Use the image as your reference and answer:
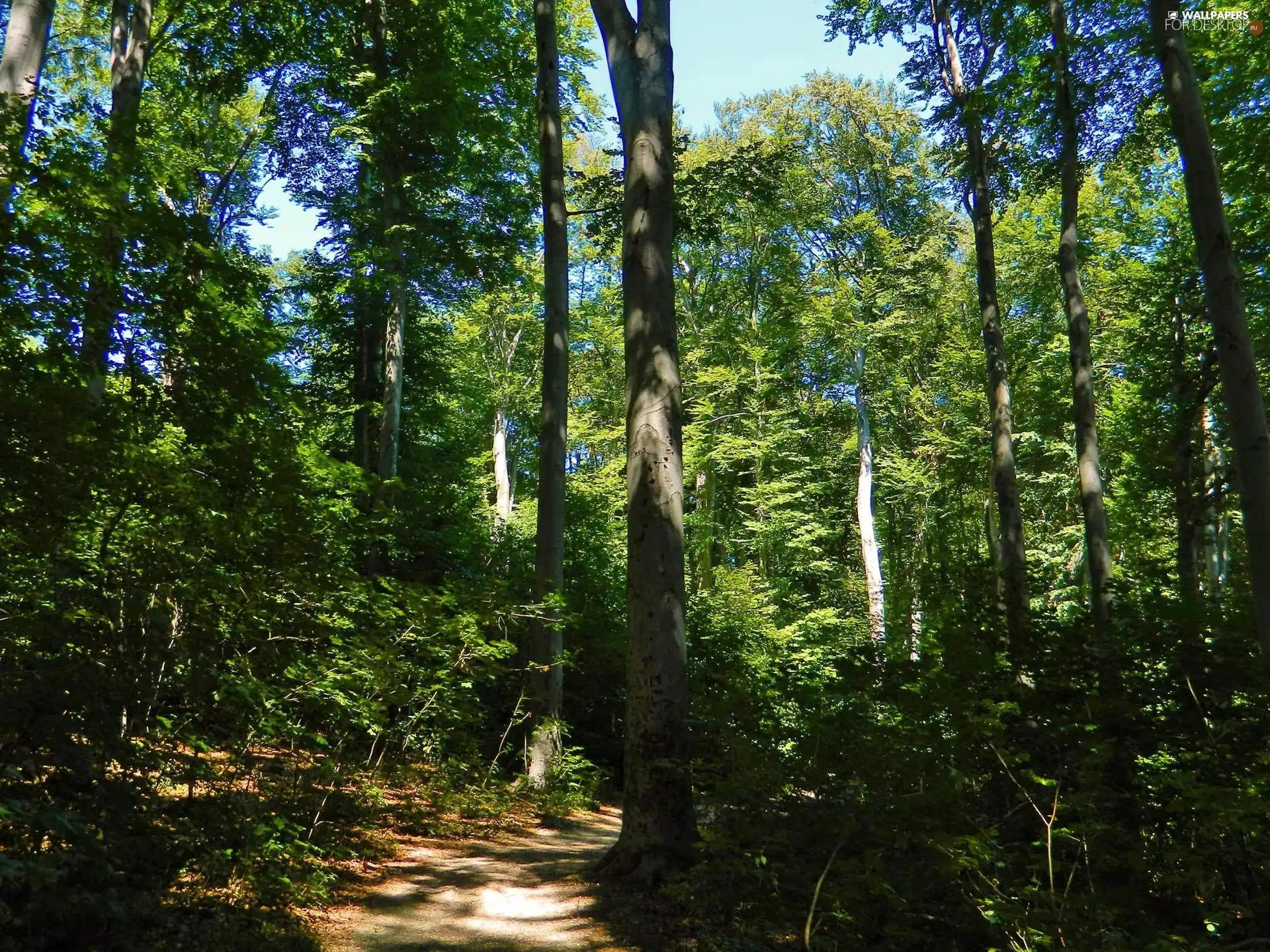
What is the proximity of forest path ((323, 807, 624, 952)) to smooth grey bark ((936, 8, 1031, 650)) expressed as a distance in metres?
7.10

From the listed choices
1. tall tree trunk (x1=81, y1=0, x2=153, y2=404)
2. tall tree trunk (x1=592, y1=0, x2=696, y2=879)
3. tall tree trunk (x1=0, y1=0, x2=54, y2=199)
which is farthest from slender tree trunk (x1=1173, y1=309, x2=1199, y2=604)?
tall tree trunk (x1=0, y1=0, x2=54, y2=199)

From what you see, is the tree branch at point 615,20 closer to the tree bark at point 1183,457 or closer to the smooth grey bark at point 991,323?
the smooth grey bark at point 991,323

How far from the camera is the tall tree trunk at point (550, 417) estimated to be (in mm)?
10078

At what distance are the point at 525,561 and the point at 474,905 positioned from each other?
9951 mm

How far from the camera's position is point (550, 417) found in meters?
10.4

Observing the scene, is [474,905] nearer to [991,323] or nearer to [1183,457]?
[991,323]

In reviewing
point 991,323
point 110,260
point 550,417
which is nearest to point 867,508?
point 991,323

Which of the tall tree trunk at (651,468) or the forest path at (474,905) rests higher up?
the tall tree trunk at (651,468)

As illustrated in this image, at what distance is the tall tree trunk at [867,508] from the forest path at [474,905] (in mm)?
14269

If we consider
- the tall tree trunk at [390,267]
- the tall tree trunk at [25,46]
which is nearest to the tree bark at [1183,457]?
the tall tree trunk at [390,267]

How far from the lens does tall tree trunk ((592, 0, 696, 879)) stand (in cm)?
551

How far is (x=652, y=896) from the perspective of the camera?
518 cm

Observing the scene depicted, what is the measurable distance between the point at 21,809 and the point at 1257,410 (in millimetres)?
5741

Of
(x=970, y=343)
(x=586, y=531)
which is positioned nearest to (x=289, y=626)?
(x=586, y=531)
